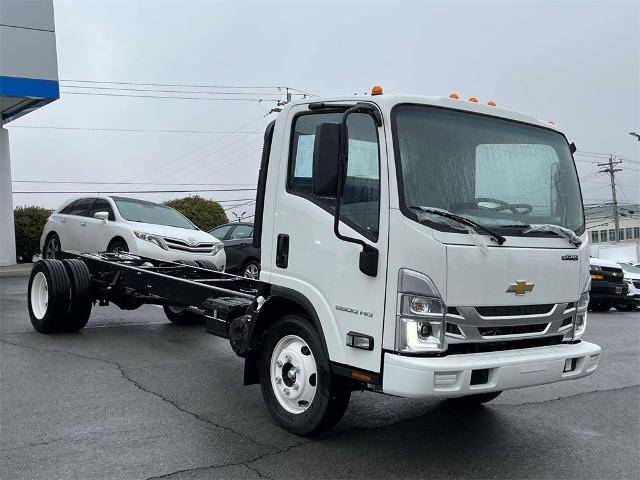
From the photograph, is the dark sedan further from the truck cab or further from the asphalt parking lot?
the truck cab

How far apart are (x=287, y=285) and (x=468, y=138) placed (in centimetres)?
170

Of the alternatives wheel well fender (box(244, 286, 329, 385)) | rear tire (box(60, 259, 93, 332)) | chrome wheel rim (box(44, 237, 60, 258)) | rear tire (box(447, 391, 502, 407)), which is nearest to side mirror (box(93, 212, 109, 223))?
chrome wheel rim (box(44, 237, 60, 258))

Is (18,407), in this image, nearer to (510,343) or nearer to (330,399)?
(330,399)

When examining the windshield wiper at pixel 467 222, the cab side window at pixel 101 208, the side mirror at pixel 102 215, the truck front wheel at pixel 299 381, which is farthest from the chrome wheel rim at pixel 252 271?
the windshield wiper at pixel 467 222

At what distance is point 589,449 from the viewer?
4.79 metres

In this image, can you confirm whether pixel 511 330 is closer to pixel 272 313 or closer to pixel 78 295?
pixel 272 313

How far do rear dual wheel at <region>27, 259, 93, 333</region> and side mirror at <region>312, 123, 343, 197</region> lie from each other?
5085 millimetres

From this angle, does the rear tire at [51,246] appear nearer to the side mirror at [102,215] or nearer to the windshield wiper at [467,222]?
the side mirror at [102,215]

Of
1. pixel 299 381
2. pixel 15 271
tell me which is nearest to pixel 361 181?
pixel 299 381

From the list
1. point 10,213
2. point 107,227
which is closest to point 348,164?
point 107,227

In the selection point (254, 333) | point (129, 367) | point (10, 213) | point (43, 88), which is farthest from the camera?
point (10, 213)

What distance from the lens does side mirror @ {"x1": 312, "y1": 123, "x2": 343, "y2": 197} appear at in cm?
412

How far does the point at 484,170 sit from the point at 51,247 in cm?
1119

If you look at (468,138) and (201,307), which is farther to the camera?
(201,307)
